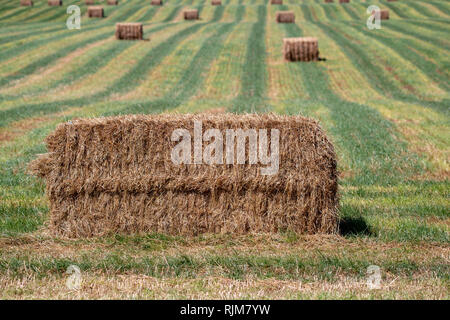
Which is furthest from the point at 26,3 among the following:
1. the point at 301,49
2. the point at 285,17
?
the point at 301,49

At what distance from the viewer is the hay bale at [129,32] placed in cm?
4031

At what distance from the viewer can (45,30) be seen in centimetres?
4462

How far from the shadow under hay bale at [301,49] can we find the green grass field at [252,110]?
3.21 feet

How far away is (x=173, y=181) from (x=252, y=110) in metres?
7.93

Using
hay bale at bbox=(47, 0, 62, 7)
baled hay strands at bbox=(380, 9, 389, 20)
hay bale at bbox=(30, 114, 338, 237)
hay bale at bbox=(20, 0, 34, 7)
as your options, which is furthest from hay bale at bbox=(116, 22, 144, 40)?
hay bale at bbox=(30, 114, 338, 237)

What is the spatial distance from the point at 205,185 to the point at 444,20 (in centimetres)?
4425

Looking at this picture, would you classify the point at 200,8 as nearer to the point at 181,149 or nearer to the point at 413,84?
the point at 413,84

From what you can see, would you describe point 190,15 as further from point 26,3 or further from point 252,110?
point 252,110

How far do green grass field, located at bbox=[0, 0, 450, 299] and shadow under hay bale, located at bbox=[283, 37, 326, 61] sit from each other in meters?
0.98

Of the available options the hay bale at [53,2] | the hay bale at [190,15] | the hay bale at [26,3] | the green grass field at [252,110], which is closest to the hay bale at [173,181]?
the green grass field at [252,110]

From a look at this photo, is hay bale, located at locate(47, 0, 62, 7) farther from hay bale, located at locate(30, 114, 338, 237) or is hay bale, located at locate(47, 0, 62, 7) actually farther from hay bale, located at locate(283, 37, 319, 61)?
hay bale, located at locate(30, 114, 338, 237)

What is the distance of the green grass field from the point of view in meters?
7.02

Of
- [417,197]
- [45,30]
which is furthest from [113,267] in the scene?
[45,30]

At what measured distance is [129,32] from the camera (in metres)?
40.3
